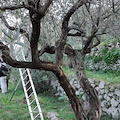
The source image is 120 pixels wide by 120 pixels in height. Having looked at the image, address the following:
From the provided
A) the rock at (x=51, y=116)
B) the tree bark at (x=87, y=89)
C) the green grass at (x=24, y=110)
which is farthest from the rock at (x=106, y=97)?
the rock at (x=51, y=116)

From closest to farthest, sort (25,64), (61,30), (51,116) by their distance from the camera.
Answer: (25,64) → (61,30) → (51,116)

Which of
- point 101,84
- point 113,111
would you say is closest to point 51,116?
point 113,111

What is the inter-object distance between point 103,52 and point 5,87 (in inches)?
208

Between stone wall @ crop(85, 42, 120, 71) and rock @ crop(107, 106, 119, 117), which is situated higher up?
stone wall @ crop(85, 42, 120, 71)

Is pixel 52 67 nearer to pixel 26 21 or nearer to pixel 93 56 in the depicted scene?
pixel 26 21

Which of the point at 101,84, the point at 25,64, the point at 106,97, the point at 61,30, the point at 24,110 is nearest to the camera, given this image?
the point at 25,64

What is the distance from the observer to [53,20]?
10.4ft

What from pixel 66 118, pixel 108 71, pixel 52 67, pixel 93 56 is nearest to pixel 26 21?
Answer: pixel 52 67

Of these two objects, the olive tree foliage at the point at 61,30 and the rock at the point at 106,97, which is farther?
the rock at the point at 106,97

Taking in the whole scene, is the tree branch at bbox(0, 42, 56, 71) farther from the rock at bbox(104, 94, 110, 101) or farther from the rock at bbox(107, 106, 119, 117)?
the rock at bbox(104, 94, 110, 101)

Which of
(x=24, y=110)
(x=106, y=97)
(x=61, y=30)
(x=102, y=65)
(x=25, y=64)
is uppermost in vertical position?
(x=61, y=30)

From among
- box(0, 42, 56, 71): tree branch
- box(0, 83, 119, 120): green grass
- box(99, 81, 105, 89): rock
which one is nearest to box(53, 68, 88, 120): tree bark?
box(0, 42, 56, 71): tree branch

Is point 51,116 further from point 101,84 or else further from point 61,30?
point 61,30

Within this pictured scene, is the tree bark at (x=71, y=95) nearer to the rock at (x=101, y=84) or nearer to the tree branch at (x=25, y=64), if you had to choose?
the tree branch at (x=25, y=64)
